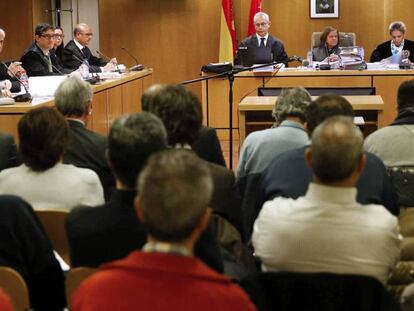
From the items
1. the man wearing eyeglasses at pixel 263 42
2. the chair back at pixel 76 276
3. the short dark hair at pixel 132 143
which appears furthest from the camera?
the man wearing eyeglasses at pixel 263 42

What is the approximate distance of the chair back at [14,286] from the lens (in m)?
2.35

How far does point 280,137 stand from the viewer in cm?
413

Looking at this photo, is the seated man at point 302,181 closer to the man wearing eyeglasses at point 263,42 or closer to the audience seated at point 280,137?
the audience seated at point 280,137

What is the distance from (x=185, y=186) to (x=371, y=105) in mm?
5367

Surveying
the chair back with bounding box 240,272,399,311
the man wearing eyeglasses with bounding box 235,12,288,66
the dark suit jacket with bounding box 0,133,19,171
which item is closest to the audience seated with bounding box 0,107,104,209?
the dark suit jacket with bounding box 0,133,19,171

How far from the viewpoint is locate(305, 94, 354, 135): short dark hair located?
3607 mm

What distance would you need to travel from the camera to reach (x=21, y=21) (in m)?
11.7

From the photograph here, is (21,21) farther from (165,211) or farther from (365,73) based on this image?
(165,211)

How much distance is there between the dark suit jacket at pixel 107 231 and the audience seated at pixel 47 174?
2.35 feet

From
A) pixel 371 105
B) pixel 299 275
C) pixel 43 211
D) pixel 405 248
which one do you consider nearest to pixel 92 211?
pixel 43 211

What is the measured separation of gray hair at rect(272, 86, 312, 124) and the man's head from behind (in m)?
1.74

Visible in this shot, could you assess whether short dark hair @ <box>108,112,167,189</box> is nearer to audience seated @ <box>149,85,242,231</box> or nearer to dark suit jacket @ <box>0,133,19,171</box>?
audience seated @ <box>149,85,242,231</box>

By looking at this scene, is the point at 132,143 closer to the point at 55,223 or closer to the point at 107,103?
the point at 55,223

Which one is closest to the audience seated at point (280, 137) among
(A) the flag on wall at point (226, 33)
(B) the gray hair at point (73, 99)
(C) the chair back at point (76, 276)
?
(B) the gray hair at point (73, 99)
